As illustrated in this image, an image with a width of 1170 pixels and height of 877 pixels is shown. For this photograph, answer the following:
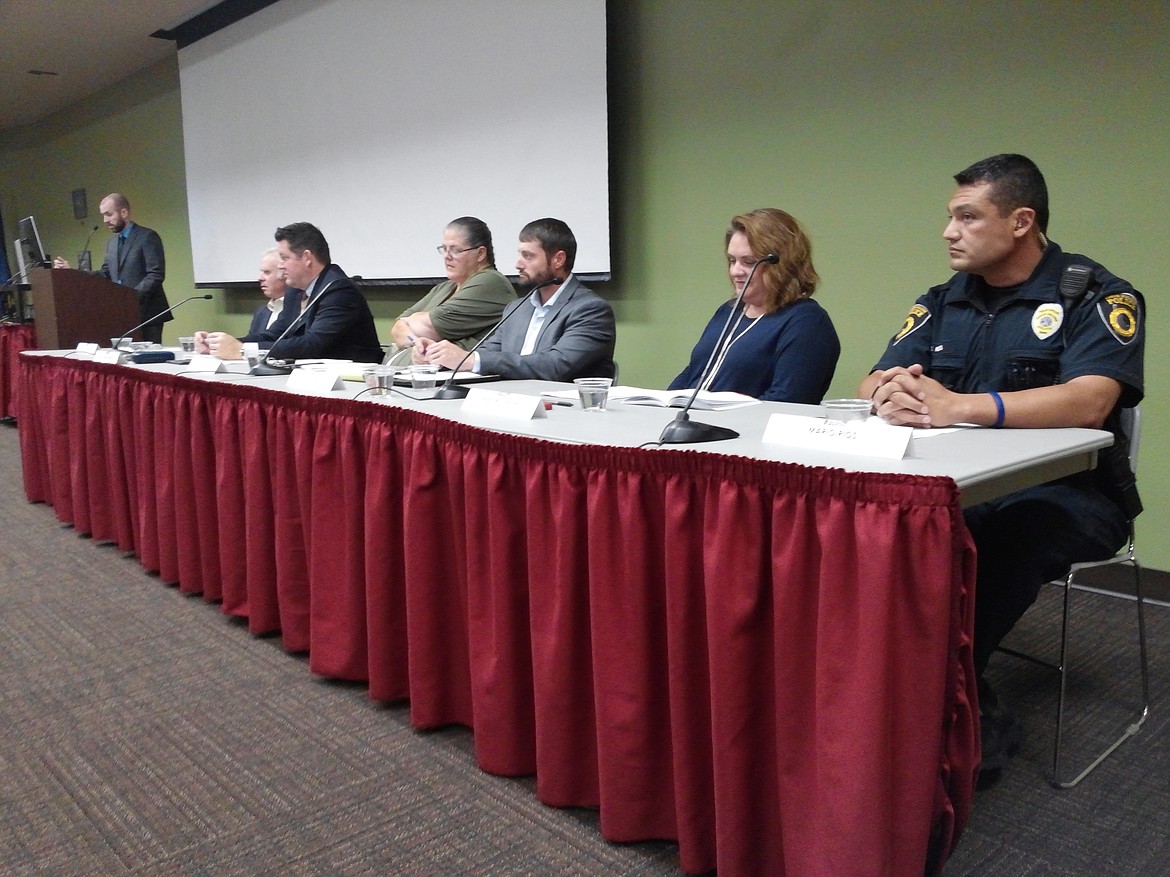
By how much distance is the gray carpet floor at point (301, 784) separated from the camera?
131cm

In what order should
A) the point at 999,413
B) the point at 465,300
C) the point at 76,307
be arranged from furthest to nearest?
the point at 76,307
the point at 465,300
the point at 999,413

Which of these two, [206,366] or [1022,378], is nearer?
[1022,378]

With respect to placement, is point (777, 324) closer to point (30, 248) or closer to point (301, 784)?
point (301, 784)

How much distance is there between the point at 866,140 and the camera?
2908 mm

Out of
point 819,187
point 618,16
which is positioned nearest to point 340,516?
point 819,187

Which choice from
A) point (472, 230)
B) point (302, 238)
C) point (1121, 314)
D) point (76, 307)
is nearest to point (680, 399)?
point (1121, 314)

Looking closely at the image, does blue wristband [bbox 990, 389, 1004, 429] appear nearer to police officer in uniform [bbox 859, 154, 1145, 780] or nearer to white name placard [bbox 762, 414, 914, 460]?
police officer in uniform [bbox 859, 154, 1145, 780]

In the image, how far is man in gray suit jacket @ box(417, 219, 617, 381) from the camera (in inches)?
98.5

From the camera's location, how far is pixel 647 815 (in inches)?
51.9

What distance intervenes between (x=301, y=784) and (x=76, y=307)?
12.3 ft

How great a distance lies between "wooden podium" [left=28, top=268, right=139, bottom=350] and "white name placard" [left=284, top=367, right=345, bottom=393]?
2896mm

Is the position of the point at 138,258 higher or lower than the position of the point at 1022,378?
higher

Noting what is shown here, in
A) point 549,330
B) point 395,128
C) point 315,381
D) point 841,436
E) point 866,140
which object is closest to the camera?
point 841,436

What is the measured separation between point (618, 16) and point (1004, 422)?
8.98 feet
